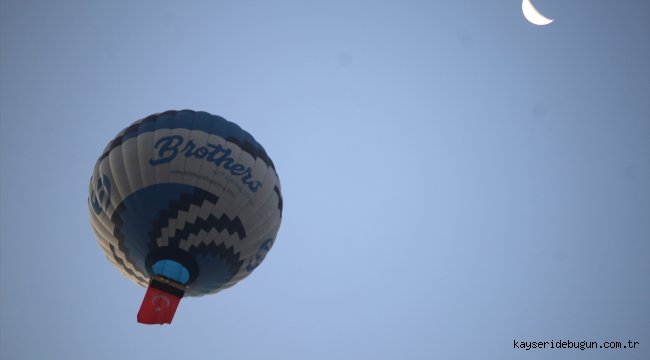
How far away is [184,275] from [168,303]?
659 mm

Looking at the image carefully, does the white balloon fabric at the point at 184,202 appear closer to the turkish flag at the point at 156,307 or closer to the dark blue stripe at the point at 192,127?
the dark blue stripe at the point at 192,127

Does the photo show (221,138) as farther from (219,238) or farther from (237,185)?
(219,238)

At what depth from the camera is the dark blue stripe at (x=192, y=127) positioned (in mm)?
12853

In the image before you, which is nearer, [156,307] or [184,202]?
[156,307]

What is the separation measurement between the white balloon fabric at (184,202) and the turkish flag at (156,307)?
16.1 inches

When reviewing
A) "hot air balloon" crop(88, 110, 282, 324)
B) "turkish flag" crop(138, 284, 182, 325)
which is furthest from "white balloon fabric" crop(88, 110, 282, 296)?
"turkish flag" crop(138, 284, 182, 325)

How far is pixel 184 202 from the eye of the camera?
11859 mm

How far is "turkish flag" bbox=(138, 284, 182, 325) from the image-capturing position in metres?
11.3

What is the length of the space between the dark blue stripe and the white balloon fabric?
0.02 meters

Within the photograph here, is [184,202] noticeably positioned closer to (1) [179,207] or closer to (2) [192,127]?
(1) [179,207]

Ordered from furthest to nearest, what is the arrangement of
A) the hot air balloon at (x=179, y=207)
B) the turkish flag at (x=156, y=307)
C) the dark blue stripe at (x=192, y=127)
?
the dark blue stripe at (x=192, y=127), the hot air balloon at (x=179, y=207), the turkish flag at (x=156, y=307)

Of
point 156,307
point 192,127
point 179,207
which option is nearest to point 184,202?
point 179,207

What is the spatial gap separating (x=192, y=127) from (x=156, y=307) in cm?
414

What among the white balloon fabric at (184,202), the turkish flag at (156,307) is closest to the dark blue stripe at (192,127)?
the white balloon fabric at (184,202)
